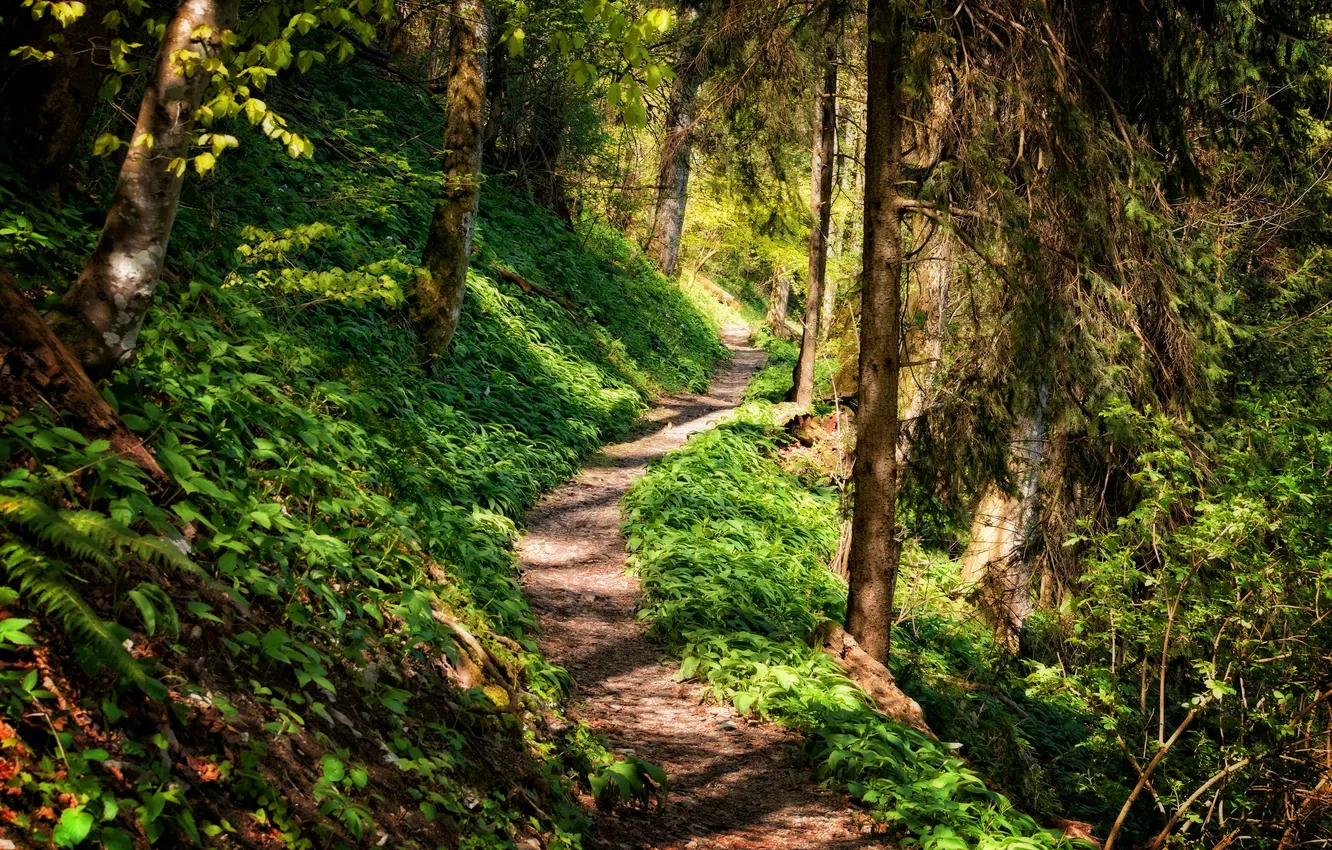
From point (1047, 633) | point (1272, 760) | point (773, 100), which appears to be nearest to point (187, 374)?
point (773, 100)

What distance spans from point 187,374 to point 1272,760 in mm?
6807

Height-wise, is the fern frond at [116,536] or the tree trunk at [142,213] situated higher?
the tree trunk at [142,213]

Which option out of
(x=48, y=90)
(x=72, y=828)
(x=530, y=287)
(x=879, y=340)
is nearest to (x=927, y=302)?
(x=879, y=340)

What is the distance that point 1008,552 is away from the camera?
11336 mm

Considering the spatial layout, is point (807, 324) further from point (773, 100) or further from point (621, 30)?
point (621, 30)

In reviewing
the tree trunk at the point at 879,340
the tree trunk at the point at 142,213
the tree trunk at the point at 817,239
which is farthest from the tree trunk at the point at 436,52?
the tree trunk at the point at 142,213

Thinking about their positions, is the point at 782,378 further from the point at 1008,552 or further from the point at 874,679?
the point at 874,679

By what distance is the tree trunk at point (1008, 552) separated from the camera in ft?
32.1

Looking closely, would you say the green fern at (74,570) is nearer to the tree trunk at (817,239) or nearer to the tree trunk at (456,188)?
the tree trunk at (456,188)

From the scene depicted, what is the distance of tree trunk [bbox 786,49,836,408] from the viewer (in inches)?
611

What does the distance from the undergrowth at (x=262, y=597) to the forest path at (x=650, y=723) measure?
329mm

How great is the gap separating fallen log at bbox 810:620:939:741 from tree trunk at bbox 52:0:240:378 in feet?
17.8

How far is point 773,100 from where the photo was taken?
7918 mm

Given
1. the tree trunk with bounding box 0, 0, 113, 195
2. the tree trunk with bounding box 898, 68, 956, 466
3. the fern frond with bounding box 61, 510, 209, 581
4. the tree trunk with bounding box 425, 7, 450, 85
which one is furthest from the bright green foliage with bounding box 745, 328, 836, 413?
the fern frond with bounding box 61, 510, 209, 581
